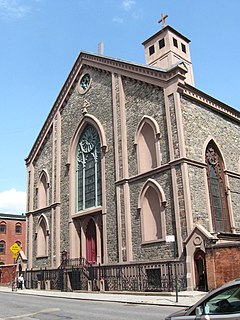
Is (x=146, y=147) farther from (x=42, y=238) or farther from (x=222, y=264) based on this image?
(x=42, y=238)

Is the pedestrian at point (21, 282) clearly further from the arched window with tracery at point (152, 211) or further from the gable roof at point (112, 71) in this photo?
the arched window with tracery at point (152, 211)

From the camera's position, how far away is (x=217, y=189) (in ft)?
71.7

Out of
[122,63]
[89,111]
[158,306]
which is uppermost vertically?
[122,63]

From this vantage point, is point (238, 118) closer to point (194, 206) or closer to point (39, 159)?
point (194, 206)

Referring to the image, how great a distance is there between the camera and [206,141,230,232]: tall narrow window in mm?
20828

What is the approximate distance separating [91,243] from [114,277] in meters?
4.67

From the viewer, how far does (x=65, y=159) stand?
98.2 feet

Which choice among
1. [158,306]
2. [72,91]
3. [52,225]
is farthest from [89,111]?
[158,306]

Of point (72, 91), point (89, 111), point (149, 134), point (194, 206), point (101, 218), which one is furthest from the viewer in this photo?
point (72, 91)

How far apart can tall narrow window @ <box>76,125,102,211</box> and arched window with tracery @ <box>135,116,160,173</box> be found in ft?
15.8

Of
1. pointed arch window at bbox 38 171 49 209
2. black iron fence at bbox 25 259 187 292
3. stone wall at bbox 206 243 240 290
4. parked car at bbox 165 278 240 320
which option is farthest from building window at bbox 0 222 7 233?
parked car at bbox 165 278 240 320

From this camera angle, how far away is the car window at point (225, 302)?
495cm

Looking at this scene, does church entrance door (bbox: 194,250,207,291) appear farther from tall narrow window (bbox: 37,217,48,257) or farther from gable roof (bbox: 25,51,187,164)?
tall narrow window (bbox: 37,217,48,257)

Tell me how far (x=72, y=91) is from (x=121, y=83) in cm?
743
